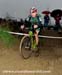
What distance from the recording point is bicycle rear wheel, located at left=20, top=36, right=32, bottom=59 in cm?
1220

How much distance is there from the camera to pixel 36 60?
40.1 ft

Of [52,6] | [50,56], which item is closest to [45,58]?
[50,56]

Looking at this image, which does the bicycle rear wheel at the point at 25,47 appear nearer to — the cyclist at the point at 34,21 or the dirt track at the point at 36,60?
the dirt track at the point at 36,60

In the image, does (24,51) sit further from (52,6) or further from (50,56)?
(52,6)

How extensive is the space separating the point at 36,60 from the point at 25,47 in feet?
1.48

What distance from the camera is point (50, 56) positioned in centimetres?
1266

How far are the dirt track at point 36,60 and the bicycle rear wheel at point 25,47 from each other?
4.8 inches

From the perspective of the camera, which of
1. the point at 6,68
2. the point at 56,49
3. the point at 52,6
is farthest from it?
the point at 52,6

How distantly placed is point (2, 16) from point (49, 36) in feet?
5.27

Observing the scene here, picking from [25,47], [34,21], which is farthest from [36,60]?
[34,21]

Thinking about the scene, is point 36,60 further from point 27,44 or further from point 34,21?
point 34,21

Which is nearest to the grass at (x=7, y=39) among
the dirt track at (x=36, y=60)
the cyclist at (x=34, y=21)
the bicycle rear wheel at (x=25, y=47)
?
the dirt track at (x=36, y=60)

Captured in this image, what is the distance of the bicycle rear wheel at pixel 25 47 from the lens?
1220 cm

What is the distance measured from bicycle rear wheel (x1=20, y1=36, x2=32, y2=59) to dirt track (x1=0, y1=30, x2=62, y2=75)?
0.12 metres
